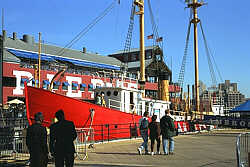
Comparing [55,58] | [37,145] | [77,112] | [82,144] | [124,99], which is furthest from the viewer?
[55,58]

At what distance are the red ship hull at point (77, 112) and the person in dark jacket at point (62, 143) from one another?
7.26 m

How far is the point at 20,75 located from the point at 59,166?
34.4 metres

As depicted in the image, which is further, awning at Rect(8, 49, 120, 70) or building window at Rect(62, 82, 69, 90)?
building window at Rect(62, 82, 69, 90)

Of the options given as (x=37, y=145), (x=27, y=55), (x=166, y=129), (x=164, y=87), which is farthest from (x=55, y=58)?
(x=37, y=145)

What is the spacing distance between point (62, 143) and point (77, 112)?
329 inches

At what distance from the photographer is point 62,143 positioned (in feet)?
21.4

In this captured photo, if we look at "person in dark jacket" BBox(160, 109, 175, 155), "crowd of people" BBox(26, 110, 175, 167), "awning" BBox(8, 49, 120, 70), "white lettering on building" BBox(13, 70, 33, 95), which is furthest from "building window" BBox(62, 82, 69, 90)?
"crowd of people" BBox(26, 110, 175, 167)

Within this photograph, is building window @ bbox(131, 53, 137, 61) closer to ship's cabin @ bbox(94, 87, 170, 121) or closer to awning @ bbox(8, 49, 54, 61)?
awning @ bbox(8, 49, 54, 61)

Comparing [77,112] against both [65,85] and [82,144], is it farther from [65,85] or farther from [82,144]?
[65,85]

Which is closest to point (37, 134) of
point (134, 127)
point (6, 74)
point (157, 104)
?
point (134, 127)

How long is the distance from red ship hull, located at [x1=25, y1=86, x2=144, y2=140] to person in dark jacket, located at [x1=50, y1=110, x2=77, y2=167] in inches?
286

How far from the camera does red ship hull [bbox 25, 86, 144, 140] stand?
1370cm

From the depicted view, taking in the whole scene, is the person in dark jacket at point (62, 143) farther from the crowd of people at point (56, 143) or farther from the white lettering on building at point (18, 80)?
the white lettering on building at point (18, 80)

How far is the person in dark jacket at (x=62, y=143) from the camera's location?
6500 mm
